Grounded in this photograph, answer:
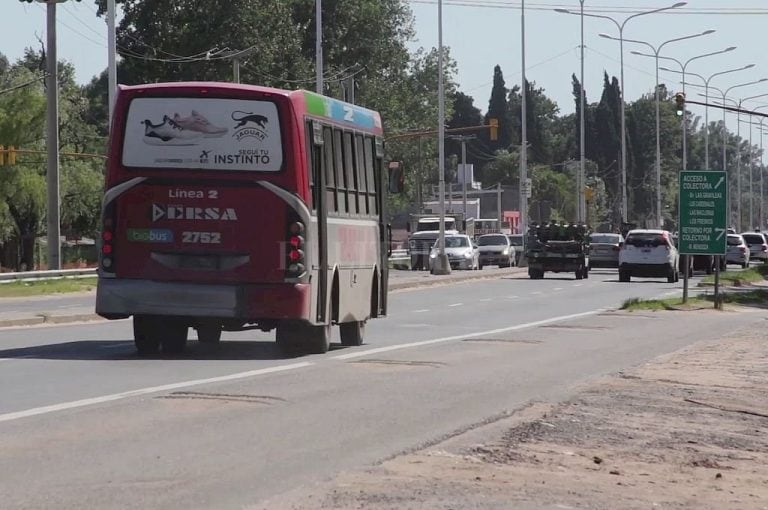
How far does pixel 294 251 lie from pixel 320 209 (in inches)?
45.6

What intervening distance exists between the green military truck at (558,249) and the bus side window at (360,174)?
116ft

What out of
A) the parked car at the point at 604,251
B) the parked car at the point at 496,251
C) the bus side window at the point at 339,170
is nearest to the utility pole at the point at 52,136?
the parked car at the point at 604,251

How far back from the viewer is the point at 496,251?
79.8 meters

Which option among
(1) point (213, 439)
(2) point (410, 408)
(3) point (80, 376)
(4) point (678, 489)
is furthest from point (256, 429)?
(3) point (80, 376)

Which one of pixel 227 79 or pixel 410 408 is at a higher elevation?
pixel 227 79

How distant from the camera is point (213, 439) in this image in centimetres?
1149

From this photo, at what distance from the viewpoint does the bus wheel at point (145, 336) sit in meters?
19.8

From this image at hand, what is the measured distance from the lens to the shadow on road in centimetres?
1938

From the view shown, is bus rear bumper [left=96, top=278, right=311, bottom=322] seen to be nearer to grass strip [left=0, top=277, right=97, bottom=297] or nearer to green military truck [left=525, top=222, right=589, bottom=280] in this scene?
grass strip [left=0, top=277, right=97, bottom=297]

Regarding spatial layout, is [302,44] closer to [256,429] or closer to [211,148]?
[211,148]

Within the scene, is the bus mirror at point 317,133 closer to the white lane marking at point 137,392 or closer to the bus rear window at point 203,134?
the bus rear window at point 203,134

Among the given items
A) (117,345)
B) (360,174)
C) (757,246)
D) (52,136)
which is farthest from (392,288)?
(757,246)

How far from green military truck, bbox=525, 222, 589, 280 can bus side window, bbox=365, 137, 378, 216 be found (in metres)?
34.9

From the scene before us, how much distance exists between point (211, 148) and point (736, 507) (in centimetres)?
1124
